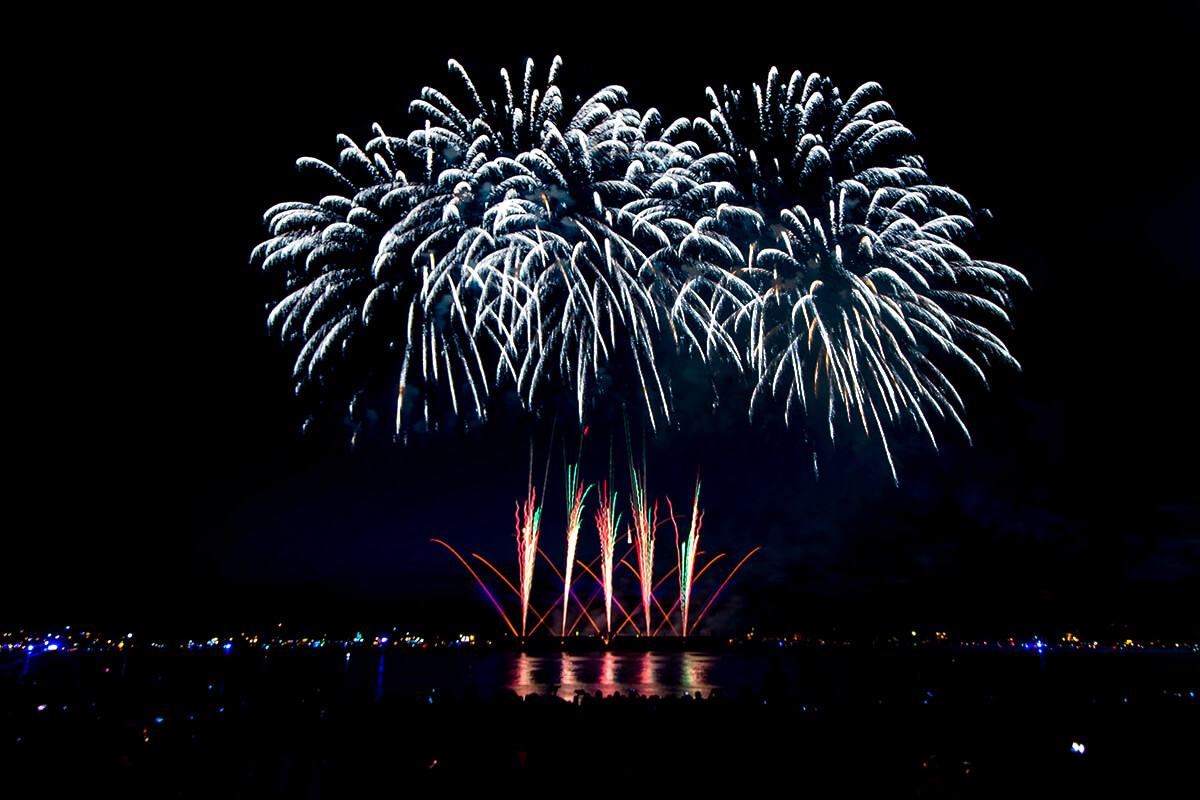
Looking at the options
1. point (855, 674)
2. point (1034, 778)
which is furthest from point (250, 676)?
point (1034, 778)

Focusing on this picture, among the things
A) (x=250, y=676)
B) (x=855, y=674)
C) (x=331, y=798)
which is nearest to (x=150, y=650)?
(x=250, y=676)

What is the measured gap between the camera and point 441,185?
19781 millimetres

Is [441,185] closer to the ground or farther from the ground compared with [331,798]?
farther from the ground

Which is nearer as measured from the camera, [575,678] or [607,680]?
[607,680]

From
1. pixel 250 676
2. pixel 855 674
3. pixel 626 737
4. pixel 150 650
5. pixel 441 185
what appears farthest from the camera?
pixel 150 650

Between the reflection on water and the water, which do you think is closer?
the reflection on water

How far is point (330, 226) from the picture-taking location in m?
20.1

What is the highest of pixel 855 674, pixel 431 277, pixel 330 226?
pixel 330 226

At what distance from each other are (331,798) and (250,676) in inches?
2730

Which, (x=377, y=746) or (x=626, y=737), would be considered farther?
(x=626, y=737)

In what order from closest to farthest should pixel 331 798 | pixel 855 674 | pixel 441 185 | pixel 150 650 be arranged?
pixel 331 798, pixel 441 185, pixel 855 674, pixel 150 650

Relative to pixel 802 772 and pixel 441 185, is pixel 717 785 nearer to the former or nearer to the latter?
pixel 802 772

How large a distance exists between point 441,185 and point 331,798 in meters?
16.3

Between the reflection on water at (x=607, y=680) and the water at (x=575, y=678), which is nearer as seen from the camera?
the reflection on water at (x=607, y=680)
